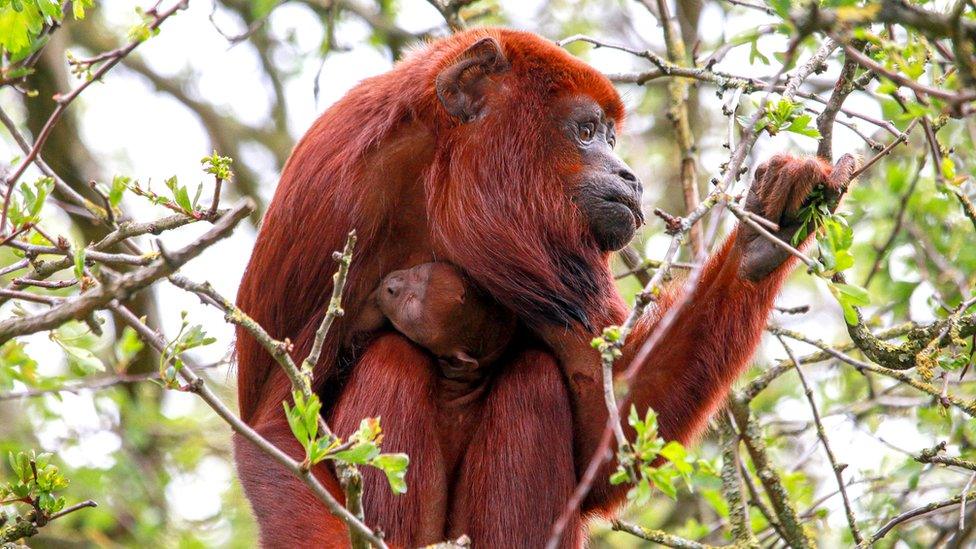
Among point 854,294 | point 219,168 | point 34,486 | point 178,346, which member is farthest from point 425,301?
point 854,294

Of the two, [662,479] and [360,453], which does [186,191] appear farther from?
[662,479]

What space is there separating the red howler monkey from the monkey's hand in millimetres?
180

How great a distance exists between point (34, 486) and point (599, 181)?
250 centimetres

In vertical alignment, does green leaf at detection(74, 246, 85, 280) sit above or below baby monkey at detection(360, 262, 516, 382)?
above

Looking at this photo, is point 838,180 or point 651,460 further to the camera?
point 838,180

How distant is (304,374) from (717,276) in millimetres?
2027

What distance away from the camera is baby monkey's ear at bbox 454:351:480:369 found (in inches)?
171

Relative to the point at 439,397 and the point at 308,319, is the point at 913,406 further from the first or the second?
the point at 308,319

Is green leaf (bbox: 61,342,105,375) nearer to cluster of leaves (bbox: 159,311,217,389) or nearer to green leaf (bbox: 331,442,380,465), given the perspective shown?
cluster of leaves (bbox: 159,311,217,389)

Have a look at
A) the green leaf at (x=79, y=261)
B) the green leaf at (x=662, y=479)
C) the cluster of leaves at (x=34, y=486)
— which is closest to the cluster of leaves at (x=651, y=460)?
the green leaf at (x=662, y=479)

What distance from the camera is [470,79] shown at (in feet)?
14.4

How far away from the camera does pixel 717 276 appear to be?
4.13 metres

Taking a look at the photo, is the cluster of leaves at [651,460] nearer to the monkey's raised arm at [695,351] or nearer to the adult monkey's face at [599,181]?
the monkey's raised arm at [695,351]

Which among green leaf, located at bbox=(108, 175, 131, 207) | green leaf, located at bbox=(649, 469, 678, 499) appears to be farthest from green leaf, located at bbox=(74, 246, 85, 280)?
green leaf, located at bbox=(649, 469, 678, 499)
